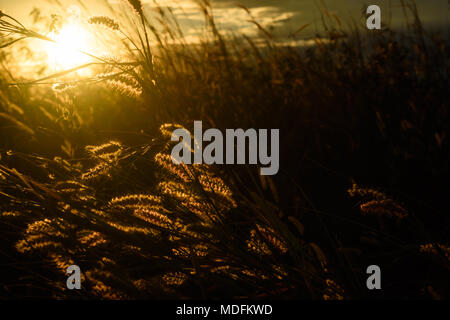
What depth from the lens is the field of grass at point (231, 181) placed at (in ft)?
3.38

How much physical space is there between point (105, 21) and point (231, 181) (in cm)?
76

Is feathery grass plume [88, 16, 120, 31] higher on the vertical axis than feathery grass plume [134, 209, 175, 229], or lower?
higher

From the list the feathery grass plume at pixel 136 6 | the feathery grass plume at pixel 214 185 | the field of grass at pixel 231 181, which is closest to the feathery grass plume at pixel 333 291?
the field of grass at pixel 231 181

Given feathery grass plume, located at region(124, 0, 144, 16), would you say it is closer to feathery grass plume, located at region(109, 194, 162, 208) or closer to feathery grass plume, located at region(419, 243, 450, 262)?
feathery grass plume, located at region(109, 194, 162, 208)

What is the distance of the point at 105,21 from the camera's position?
1.00 m

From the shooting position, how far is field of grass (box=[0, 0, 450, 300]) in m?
1.03

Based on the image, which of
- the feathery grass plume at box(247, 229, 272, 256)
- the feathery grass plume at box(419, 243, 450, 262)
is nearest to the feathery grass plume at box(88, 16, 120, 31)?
the feathery grass plume at box(247, 229, 272, 256)

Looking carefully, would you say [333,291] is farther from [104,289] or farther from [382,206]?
[104,289]

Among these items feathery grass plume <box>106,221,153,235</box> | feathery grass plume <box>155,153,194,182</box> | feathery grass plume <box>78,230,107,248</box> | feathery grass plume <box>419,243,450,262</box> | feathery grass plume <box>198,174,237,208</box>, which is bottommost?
feathery grass plume <box>419,243,450,262</box>

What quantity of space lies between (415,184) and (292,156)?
0.68m

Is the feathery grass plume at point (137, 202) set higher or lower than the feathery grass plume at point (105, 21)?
lower

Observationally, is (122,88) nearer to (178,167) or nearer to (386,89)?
(178,167)

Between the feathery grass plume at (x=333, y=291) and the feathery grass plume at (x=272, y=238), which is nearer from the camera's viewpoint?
the feathery grass plume at (x=333, y=291)

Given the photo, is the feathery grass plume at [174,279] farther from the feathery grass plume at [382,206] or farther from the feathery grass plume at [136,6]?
the feathery grass plume at [136,6]
